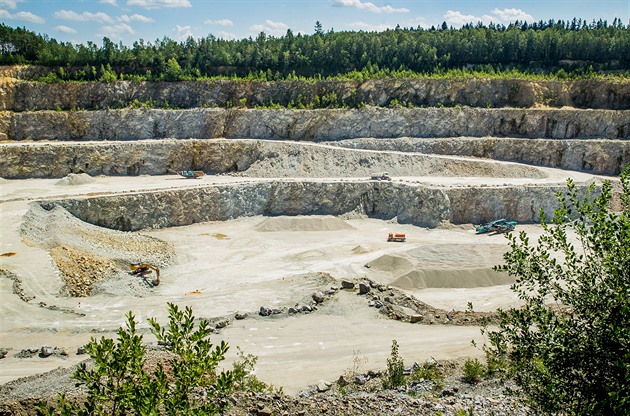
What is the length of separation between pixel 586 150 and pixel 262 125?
3148 cm

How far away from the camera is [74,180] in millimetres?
50250

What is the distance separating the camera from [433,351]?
23.9 metres

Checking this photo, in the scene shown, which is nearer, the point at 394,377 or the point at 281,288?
the point at 394,377

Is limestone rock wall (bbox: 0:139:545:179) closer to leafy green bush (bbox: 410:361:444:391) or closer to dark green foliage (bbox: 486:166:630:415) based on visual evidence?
leafy green bush (bbox: 410:361:444:391)

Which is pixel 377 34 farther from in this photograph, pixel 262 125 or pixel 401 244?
pixel 401 244

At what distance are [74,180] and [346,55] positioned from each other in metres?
37.4

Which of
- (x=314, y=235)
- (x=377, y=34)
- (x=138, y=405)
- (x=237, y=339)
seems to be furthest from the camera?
(x=377, y=34)

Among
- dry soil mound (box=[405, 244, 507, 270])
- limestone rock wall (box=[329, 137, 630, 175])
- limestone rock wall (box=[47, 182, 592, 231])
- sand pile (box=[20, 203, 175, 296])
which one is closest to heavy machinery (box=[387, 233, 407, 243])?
limestone rock wall (box=[47, 182, 592, 231])

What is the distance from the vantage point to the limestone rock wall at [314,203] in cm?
4441

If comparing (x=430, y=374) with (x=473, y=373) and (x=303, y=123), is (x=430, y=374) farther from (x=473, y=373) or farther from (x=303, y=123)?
(x=303, y=123)

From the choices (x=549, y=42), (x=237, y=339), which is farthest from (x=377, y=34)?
(x=237, y=339)

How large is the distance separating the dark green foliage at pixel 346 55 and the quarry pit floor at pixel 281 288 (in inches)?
928

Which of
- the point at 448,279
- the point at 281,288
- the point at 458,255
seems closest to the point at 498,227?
the point at 458,255

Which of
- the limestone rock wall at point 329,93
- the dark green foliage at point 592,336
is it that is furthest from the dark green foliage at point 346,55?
the dark green foliage at point 592,336
